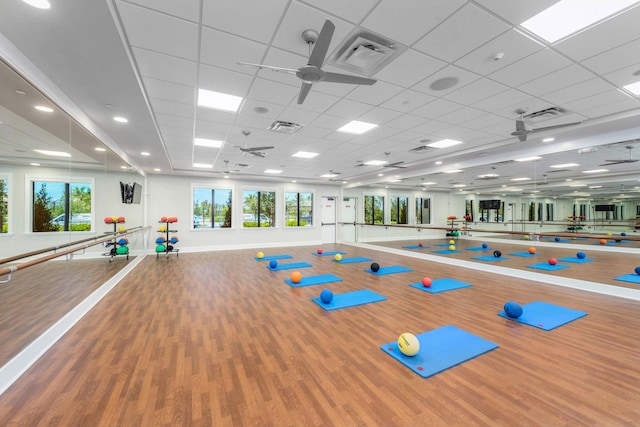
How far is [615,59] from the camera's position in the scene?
111 inches

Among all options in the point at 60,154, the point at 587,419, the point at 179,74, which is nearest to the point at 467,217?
the point at 587,419

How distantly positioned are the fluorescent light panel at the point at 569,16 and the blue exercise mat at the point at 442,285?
3.86 m

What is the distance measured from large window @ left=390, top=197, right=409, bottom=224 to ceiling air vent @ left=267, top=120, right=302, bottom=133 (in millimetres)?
9865

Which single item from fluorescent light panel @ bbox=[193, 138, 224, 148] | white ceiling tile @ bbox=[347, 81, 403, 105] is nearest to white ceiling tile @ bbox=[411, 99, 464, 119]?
white ceiling tile @ bbox=[347, 81, 403, 105]

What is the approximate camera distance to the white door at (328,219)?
1259cm

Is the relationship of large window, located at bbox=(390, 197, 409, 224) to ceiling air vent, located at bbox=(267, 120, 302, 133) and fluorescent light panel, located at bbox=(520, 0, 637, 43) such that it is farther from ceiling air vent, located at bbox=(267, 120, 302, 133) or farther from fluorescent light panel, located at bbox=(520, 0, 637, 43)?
fluorescent light panel, located at bbox=(520, 0, 637, 43)

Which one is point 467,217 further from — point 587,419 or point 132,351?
point 132,351

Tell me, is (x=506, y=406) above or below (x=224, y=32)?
below

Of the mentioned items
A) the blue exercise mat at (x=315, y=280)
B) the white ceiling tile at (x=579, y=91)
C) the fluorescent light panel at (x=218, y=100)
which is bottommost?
the blue exercise mat at (x=315, y=280)

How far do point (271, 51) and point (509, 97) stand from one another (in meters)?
3.39

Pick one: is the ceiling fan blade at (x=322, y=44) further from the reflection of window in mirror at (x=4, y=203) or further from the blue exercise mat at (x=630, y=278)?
the blue exercise mat at (x=630, y=278)

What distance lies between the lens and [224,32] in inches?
96.2

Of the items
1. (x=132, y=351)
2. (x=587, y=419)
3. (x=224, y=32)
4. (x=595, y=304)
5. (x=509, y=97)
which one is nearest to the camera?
(x=587, y=419)

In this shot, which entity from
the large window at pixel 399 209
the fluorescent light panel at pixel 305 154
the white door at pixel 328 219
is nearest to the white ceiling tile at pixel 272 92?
the fluorescent light panel at pixel 305 154
